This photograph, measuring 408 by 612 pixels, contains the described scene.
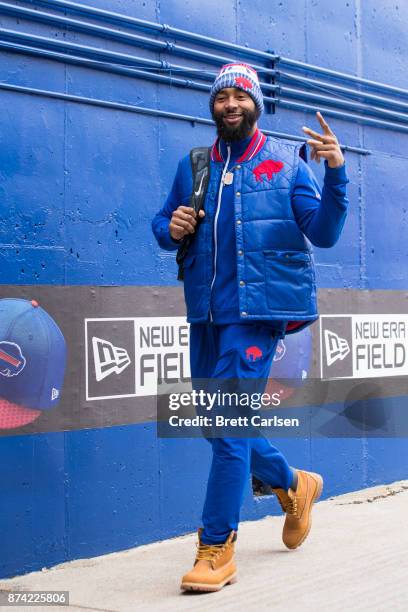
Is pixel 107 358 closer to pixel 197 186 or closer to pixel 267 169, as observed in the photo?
pixel 197 186

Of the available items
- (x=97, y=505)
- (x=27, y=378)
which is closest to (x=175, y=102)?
(x=27, y=378)

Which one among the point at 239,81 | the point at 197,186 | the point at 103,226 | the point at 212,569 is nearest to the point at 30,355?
the point at 103,226

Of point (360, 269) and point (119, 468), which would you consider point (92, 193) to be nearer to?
point (119, 468)

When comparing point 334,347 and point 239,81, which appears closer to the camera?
point 239,81

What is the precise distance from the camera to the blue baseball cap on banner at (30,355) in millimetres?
5113

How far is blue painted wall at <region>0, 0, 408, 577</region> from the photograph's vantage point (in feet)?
17.2

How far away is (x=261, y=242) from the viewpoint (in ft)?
16.3

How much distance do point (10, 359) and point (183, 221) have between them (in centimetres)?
103

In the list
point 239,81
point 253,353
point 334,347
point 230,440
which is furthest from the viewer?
point 334,347

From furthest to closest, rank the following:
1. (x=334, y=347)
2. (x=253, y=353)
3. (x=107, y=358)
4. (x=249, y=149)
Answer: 1. (x=334, y=347)
2. (x=107, y=358)
3. (x=249, y=149)
4. (x=253, y=353)

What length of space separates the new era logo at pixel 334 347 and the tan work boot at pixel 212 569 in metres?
2.42

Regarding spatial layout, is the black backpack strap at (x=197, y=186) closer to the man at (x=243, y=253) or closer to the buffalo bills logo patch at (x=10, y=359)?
the man at (x=243, y=253)

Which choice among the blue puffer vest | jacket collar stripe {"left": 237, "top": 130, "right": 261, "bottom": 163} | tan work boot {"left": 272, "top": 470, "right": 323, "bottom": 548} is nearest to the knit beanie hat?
jacket collar stripe {"left": 237, "top": 130, "right": 261, "bottom": 163}

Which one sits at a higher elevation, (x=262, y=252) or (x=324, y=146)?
(x=324, y=146)
